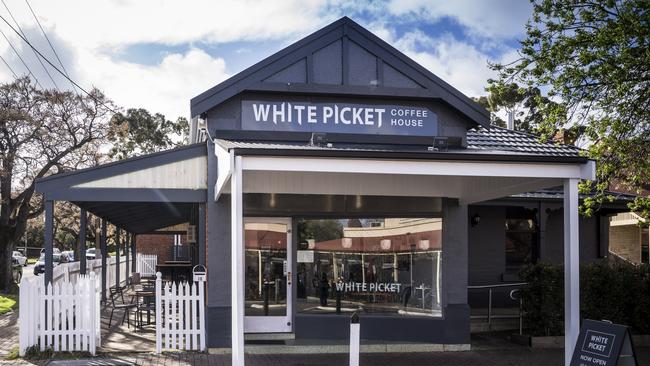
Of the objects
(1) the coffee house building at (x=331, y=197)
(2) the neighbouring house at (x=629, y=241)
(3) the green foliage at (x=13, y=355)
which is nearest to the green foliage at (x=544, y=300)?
(1) the coffee house building at (x=331, y=197)

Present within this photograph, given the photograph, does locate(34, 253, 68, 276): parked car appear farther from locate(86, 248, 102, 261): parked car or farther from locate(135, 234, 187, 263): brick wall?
locate(135, 234, 187, 263): brick wall

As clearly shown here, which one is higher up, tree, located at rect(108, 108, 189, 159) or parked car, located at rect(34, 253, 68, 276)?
tree, located at rect(108, 108, 189, 159)

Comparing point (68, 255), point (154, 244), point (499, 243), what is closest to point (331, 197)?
point (499, 243)

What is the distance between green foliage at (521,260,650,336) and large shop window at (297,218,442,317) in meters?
1.93

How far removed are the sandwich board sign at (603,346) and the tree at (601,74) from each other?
437 centimetres

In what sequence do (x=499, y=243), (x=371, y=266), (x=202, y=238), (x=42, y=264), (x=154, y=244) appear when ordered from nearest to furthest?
(x=202, y=238)
(x=371, y=266)
(x=499, y=243)
(x=42, y=264)
(x=154, y=244)

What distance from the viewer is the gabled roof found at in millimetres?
11938

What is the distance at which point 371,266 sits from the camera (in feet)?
42.3

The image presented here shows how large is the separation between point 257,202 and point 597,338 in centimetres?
625

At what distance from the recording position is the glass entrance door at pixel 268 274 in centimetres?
1254

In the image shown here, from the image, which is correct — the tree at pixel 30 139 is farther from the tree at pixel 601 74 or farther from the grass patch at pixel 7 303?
the tree at pixel 601 74

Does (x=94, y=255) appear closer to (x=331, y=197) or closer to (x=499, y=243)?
(x=499, y=243)

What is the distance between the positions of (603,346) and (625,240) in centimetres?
2780

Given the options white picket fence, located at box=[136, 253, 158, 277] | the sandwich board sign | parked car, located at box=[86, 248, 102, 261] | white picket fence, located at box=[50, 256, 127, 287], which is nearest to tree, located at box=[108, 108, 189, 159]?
parked car, located at box=[86, 248, 102, 261]
